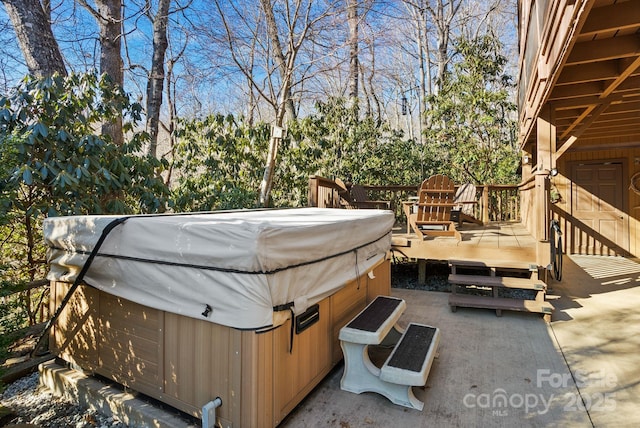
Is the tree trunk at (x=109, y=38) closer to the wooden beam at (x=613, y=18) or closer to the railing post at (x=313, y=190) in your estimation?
the railing post at (x=313, y=190)

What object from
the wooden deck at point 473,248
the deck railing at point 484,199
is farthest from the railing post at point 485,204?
the wooden deck at point 473,248

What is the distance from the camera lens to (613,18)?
2600 millimetres

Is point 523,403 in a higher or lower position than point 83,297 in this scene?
lower

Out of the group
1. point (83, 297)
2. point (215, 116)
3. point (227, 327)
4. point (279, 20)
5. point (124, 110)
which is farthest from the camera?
point (279, 20)

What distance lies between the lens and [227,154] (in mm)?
6672

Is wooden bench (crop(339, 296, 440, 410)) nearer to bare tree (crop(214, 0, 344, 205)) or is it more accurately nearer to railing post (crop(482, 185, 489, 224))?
bare tree (crop(214, 0, 344, 205))

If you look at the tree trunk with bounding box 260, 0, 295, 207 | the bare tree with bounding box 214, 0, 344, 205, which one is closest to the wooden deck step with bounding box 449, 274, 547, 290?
the tree trunk with bounding box 260, 0, 295, 207

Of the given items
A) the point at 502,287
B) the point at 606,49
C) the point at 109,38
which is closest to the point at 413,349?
the point at 502,287

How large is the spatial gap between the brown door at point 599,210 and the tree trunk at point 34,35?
374 inches

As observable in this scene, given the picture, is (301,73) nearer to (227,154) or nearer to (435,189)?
(227,154)

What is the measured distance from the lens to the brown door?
736 centimetres

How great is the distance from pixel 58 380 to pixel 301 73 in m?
7.68

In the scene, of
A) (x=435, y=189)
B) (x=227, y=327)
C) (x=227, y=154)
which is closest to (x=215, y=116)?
(x=227, y=154)

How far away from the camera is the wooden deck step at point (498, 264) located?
13.9ft
